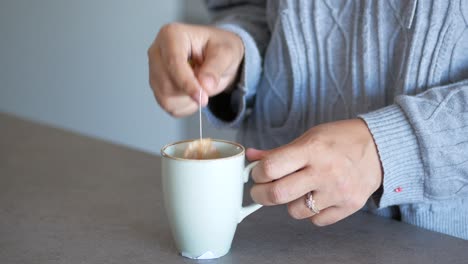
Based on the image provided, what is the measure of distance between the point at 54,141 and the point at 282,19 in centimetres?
52

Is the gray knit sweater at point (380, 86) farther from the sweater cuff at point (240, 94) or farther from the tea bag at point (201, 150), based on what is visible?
the tea bag at point (201, 150)

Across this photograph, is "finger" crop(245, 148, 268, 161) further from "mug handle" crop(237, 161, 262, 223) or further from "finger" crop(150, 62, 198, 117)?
"finger" crop(150, 62, 198, 117)

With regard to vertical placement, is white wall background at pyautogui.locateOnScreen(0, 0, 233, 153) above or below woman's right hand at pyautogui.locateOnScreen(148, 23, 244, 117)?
below

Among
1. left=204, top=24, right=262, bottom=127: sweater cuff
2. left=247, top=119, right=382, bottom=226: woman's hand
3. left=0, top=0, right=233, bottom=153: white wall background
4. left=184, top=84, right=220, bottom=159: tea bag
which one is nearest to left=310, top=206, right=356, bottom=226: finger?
left=247, top=119, right=382, bottom=226: woman's hand

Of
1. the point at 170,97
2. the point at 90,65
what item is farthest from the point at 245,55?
the point at 90,65

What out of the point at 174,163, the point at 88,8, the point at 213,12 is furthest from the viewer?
the point at 88,8

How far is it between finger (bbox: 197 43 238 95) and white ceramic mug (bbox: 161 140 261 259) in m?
0.09

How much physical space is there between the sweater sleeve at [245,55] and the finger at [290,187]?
0.32 m

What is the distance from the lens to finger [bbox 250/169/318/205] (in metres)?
0.65

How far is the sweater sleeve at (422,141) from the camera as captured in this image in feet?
2.27

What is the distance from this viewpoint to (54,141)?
1189 millimetres

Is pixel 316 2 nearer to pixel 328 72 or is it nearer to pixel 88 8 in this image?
pixel 328 72

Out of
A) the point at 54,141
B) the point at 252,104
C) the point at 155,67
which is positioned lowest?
the point at 54,141

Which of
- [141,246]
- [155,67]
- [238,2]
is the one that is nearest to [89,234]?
[141,246]
